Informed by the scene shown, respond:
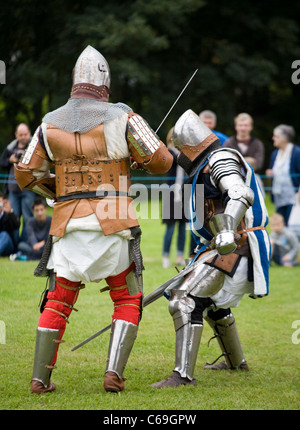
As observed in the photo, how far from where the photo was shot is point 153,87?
17391 mm

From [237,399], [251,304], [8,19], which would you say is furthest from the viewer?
[8,19]

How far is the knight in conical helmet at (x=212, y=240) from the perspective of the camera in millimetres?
3900

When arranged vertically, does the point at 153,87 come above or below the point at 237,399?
above

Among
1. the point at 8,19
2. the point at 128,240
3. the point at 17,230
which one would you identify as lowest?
the point at 17,230

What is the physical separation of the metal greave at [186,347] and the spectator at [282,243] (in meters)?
5.06

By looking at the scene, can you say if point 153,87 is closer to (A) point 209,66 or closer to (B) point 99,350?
(A) point 209,66

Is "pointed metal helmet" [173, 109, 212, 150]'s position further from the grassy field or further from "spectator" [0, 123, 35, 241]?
"spectator" [0, 123, 35, 241]

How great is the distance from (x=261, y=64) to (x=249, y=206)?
15220 millimetres

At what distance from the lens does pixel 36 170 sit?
13.2 ft

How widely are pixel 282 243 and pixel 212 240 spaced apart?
5303 millimetres

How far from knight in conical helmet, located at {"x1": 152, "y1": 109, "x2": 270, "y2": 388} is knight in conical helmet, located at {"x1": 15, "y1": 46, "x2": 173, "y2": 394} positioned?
285 mm

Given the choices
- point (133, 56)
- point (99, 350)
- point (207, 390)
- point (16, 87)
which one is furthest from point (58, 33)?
point (207, 390)

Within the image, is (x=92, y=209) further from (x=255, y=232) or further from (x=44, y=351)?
(x=255, y=232)

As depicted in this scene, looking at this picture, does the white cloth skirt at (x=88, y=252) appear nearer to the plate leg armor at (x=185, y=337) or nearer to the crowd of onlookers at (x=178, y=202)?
the plate leg armor at (x=185, y=337)
